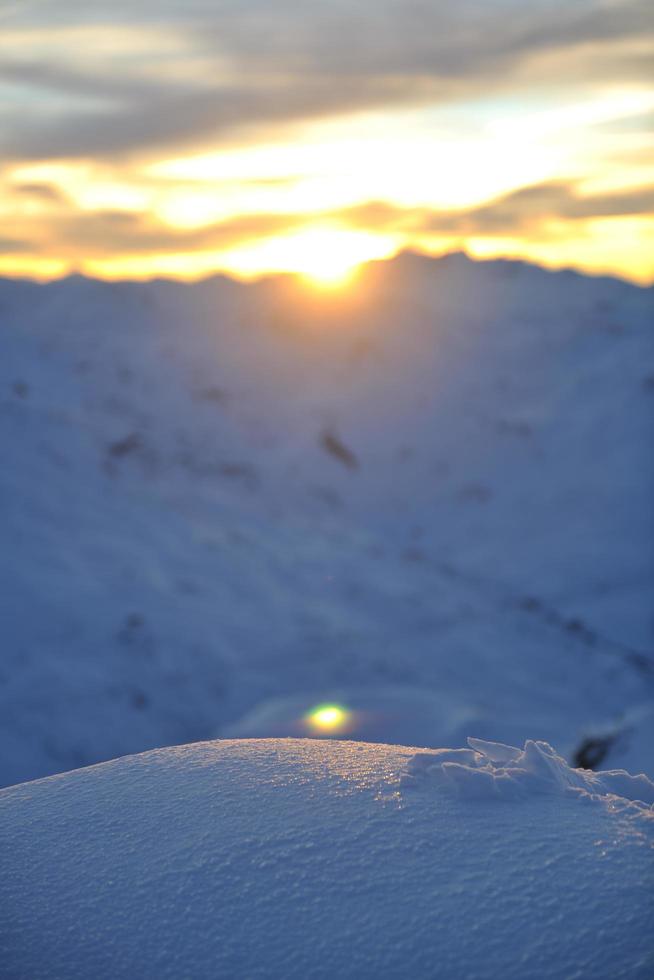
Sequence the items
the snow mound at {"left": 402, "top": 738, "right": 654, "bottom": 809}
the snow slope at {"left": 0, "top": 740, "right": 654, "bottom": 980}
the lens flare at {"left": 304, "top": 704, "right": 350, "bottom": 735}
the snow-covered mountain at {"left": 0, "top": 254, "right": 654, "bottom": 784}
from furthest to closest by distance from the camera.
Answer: the snow-covered mountain at {"left": 0, "top": 254, "right": 654, "bottom": 784} < the lens flare at {"left": 304, "top": 704, "right": 350, "bottom": 735} < the snow mound at {"left": 402, "top": 738, "right": 654, "bottom": 809} < the snow slope at {"left": 0, "top": 740, "right": 654, "bottom": 980}

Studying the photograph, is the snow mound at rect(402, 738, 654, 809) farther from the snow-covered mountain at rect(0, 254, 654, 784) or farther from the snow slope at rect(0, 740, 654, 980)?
the snow-covered mountain at rect(0, 254, 654, 784)

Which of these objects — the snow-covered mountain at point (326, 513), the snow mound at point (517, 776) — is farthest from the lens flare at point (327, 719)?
the snow mound at point (517, 776)

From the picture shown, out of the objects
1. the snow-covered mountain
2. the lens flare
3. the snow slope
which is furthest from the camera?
the snow-covered mountain

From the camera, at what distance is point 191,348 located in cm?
2133

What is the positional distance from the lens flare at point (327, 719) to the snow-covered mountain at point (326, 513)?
118 mm

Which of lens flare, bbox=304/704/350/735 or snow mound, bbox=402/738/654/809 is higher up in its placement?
lens flare, bbox=304/704/350/735

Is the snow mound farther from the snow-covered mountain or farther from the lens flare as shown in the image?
the lens flare

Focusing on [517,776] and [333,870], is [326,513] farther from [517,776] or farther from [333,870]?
[333,870]

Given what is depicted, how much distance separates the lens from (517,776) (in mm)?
2262

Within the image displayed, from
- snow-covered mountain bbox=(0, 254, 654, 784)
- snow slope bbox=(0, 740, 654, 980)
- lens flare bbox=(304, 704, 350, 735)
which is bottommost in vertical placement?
snow slope bbox=(0, 740, 654, 980)

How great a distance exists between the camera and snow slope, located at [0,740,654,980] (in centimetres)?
166

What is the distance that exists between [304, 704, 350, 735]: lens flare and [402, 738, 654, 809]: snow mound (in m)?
3.84

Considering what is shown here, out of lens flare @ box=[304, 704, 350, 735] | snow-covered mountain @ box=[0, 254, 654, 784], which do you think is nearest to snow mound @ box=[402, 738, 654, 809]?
snow-covered mountain @ box=[0, 254, 654, 784]

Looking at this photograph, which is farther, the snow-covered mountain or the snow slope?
the snow-covered mountain
